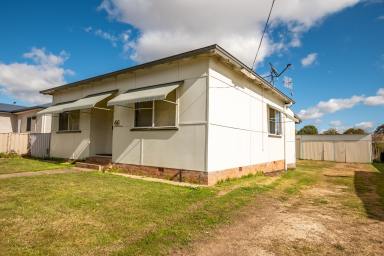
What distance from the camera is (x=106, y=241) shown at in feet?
12.1

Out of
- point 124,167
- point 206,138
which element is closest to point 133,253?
point 206,138

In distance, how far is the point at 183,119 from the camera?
29.3 ft

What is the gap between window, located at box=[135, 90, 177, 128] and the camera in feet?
30.7

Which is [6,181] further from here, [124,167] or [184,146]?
[184,146]

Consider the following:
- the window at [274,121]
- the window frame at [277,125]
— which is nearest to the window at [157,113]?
the window frame at [277,125]

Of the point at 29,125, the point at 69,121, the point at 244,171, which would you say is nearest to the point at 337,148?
the point at 244,171

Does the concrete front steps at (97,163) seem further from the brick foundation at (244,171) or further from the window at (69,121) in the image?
the brick foundation at (244,171)

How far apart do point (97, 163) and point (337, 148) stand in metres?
24.5

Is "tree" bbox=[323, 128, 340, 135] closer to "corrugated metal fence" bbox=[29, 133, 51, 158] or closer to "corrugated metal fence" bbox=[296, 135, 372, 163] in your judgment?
"corrugated metal fence" bbox=[296, 135, 372, 163]

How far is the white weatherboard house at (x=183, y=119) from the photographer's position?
8508 millimetres

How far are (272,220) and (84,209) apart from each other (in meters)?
3.77

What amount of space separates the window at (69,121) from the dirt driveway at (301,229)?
10.9 m

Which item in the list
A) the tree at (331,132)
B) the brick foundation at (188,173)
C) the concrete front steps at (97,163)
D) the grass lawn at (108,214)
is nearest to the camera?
the grass lawn at (108,214)

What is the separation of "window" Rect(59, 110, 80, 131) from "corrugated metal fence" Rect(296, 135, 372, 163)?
79.1 ft
